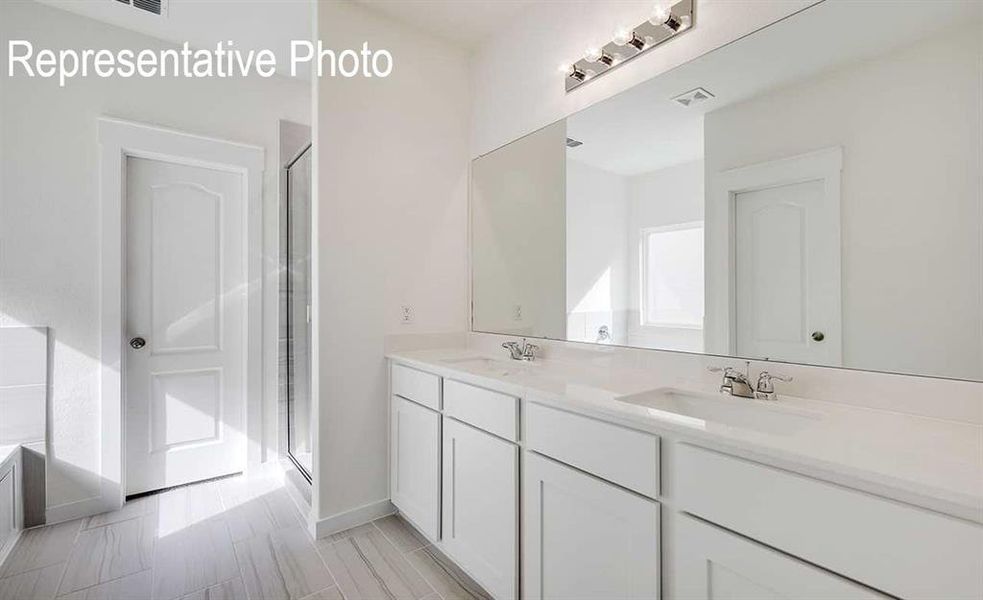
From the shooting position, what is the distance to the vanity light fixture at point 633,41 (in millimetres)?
1616

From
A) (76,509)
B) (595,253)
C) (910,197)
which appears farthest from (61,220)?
(910,197)

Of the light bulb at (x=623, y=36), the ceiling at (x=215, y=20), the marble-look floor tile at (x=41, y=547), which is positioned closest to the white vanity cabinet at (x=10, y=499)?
the marble-look floor tile at (x=41, y=547)

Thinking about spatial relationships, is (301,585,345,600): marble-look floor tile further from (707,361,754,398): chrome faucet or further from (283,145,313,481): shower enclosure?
(707,361,754,398): chrome faucet

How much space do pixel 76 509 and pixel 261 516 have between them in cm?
97

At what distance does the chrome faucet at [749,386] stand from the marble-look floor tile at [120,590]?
2.33 metres

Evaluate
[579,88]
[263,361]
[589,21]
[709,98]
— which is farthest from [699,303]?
[263,361]

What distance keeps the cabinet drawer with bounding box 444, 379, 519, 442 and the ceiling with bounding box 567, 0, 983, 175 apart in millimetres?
1076

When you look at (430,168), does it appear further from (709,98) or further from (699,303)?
(699,303)

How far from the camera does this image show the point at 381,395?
2354mm

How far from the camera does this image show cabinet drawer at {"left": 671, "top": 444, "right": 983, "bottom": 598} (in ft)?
2.34

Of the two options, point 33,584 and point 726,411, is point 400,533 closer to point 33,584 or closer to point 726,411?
point 33,584

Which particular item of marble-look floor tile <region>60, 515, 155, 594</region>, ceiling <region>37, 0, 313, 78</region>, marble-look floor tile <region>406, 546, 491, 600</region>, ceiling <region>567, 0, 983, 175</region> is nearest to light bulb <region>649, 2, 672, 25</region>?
ceiling <region>567, 0, 983, 175</region>

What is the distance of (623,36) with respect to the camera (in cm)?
177

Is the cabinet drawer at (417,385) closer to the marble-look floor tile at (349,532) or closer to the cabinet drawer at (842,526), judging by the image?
the marble-look floor tile at (349,532)
